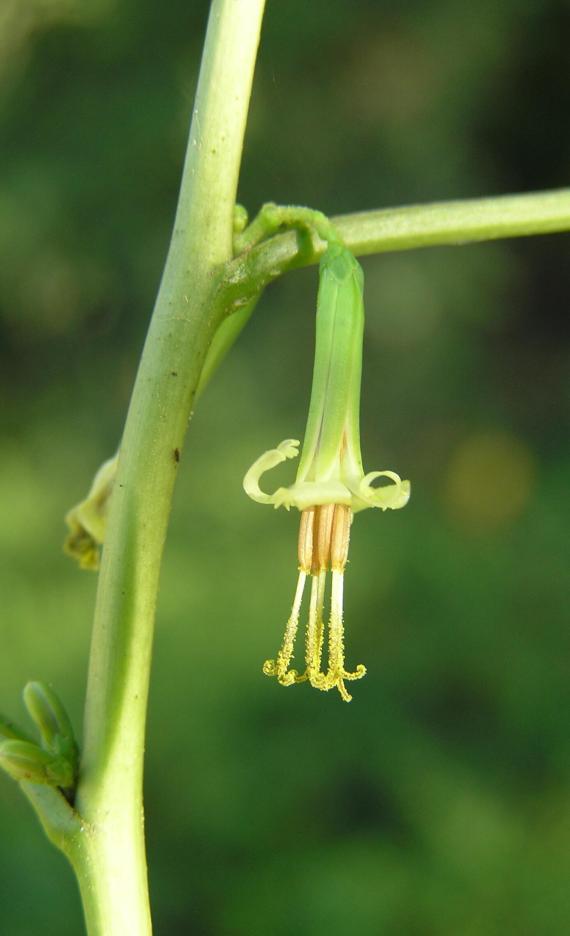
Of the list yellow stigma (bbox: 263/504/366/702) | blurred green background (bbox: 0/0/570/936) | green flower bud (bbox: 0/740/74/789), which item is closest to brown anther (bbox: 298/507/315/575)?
yellow stigma (bbox: 263/504/366/702)

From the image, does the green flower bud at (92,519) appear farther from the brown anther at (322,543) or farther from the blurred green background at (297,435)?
the blurred green background at (297,435)

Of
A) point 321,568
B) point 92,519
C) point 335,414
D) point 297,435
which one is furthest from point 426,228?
point 297,435

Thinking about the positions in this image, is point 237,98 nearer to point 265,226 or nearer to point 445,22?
point 265,226

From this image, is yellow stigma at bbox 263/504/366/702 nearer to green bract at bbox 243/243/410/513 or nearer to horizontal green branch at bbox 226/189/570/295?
green bract at bbox 243/243/410/513

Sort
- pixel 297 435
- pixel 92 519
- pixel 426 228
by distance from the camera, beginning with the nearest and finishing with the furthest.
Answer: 1. pixel 426 228
2. pixel 92 519
3. pixel 297 435

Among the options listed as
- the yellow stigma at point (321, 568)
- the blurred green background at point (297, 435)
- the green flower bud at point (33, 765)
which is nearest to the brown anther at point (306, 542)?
the yellow stigma at point (321, 568)

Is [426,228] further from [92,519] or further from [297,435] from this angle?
[297,435]
